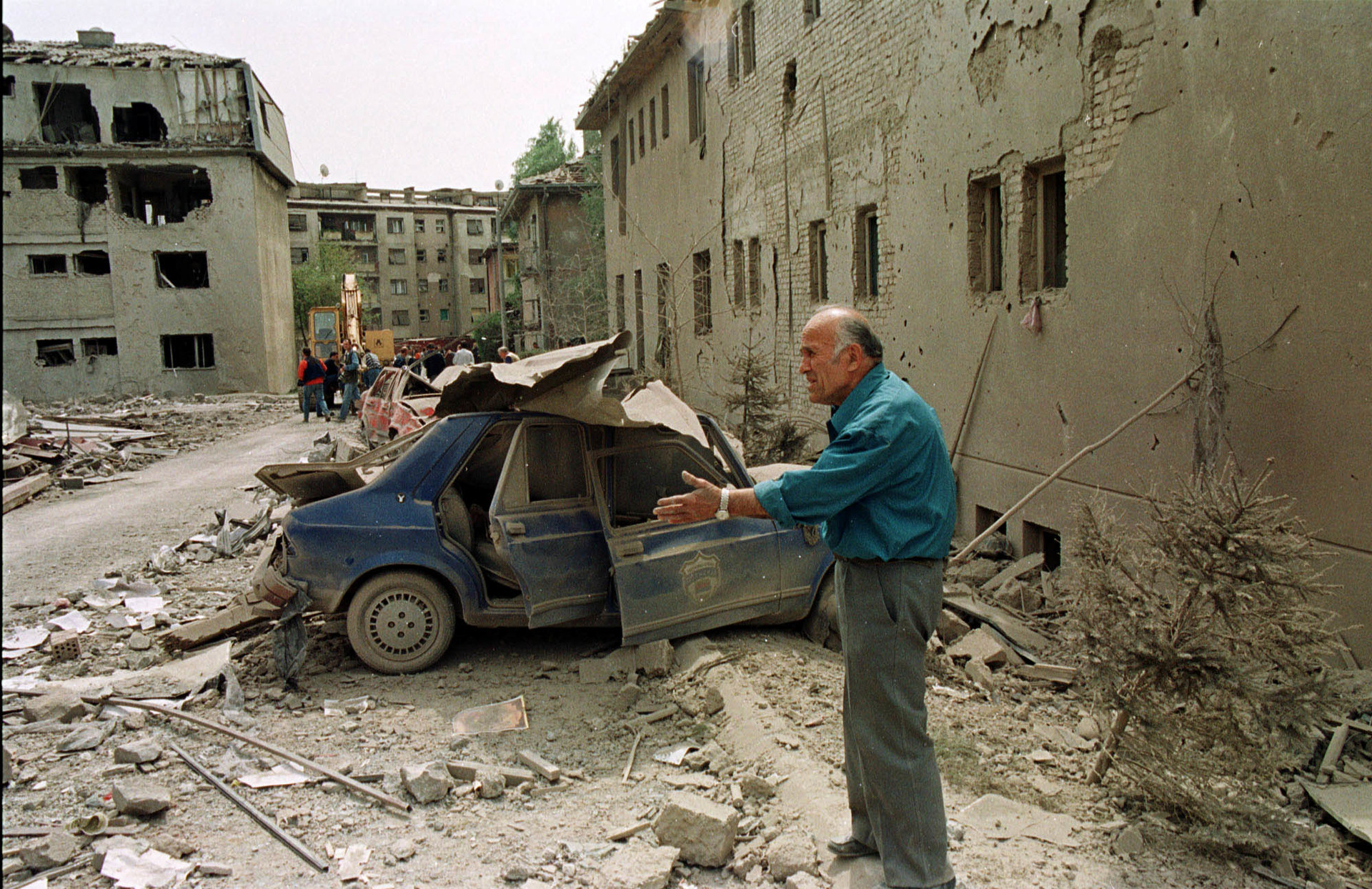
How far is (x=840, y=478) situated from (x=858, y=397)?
0.39 meters

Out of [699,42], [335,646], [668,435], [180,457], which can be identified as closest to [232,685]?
[335,646]

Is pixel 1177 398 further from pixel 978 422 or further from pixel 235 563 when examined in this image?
pixel 235 563

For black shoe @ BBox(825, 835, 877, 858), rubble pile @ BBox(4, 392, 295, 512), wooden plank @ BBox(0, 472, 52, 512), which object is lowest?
black shoe @ BBox(825, 835, 877, 858)

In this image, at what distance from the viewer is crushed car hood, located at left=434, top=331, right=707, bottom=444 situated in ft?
19.5

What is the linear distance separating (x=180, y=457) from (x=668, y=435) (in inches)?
605

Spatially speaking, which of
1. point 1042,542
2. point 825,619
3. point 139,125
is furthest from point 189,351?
point 825,619

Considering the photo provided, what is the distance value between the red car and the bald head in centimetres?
855

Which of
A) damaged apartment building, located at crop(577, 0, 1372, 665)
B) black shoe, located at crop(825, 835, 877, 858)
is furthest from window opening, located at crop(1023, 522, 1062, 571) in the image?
black shoe, located at crop(825, 835, 877, 858)

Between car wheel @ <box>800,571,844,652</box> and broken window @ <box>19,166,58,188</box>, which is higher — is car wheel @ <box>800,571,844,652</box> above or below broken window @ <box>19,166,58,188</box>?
below

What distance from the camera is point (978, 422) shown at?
31.7ft

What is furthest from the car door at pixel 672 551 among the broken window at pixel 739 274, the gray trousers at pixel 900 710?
the broken window at pixel 739 274

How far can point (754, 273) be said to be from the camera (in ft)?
54.5

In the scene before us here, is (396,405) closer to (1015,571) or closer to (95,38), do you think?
(1015,571)

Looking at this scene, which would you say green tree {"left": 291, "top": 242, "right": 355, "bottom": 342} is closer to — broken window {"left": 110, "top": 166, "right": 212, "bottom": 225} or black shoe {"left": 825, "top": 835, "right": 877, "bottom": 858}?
broken window {"left": 110, "top": 166, "right": 212, "bottom": 225}
